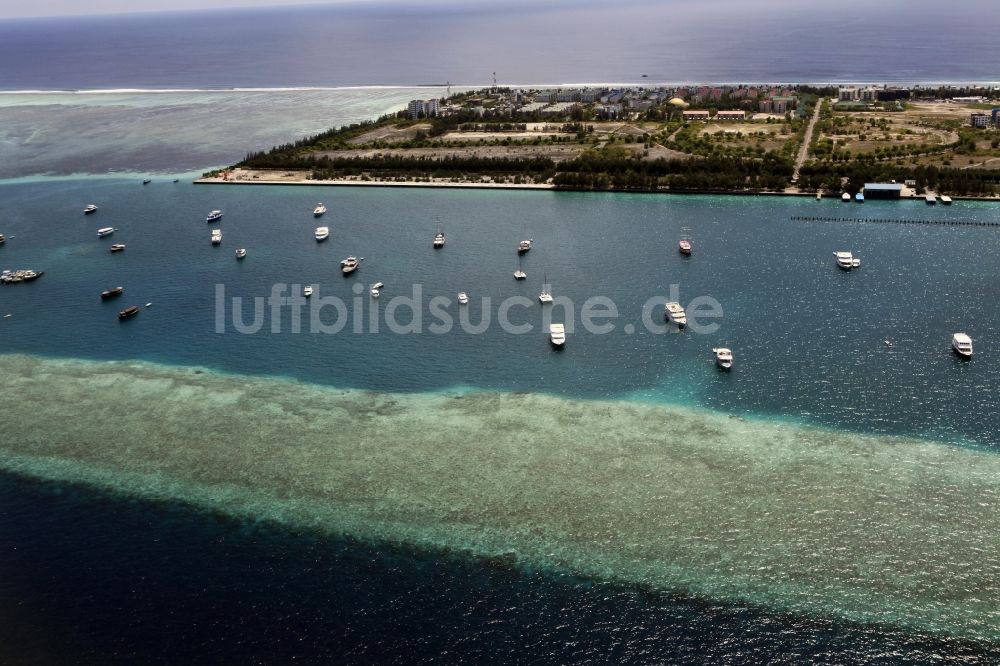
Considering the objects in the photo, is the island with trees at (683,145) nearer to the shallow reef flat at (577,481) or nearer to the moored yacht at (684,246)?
the moored yacht at (684,246)

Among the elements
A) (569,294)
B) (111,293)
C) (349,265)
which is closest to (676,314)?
(569,294)

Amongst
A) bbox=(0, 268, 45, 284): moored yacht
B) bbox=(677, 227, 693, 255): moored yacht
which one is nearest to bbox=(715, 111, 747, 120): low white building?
bbox=(677, 227, 693, 255): moored yacht

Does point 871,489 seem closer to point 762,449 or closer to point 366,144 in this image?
point 762,449

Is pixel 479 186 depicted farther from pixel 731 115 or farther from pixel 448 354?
pixel 731 115

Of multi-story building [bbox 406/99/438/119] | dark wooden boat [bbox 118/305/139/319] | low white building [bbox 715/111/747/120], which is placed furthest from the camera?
multi-story building [bbox 406/99/438/119]

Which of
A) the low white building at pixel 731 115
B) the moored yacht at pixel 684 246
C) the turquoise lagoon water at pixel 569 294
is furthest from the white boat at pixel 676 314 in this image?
the low white building at pixel 731 115

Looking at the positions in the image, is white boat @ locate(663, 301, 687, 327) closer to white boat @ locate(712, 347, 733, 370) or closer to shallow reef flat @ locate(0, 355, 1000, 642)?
white boat @ locate(712, 347, 733, 370)

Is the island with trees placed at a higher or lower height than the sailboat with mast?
higher

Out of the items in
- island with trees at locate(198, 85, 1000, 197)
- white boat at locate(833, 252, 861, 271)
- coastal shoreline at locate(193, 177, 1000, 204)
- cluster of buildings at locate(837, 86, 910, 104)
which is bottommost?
white boat at locate(833, 252, 861, 271)
